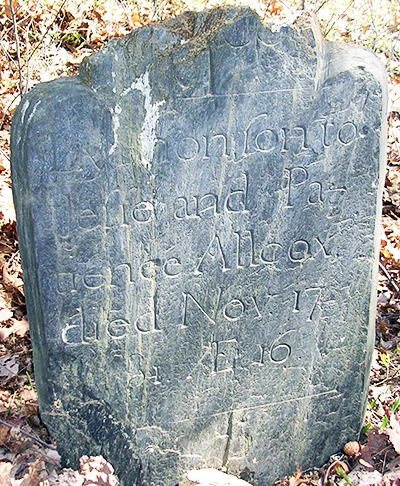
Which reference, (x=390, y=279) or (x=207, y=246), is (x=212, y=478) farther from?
(x=390, y=279)

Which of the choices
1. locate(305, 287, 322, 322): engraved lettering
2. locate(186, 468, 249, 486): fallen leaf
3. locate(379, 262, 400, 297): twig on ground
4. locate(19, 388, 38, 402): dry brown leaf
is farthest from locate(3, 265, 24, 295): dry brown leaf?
locate(379, 262, 400, 297): twig on ground

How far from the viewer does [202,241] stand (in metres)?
2.33

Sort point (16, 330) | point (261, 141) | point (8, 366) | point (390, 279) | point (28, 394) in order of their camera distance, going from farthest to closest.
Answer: point (390, 279) → point (16, 330) → point (8, 366) → point (28, 394) → point (261, 141)

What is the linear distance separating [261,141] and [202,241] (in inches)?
17.0

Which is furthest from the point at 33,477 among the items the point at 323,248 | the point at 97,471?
the point at 323,248

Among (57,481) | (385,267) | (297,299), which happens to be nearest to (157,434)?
(57,481)

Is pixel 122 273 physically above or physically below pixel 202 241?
below

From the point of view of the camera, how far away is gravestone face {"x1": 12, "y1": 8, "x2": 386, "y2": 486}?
2113 millimetres

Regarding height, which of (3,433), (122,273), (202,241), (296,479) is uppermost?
(202,241)

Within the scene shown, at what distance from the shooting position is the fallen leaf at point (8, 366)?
3.13 metres

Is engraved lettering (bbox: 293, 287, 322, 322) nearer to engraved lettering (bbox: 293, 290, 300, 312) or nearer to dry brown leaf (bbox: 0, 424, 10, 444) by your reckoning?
engraved lettering (bbox: 293, 290, 300, 312)

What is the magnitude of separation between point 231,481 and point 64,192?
135 cm

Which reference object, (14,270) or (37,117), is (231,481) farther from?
(14,270)

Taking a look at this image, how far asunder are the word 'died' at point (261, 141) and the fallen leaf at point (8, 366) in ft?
5.21
